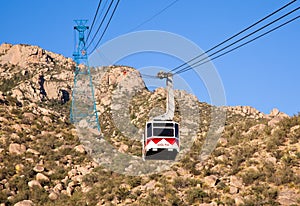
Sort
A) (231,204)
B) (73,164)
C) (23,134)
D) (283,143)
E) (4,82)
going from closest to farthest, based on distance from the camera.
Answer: (231,204), (283,143), (73,164), (23,134), (4,82)

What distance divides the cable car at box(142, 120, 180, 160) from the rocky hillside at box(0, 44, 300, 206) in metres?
7.80

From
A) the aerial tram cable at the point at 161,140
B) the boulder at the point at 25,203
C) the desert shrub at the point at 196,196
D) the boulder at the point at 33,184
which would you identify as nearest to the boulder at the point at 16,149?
the boulder at the point at 33,184

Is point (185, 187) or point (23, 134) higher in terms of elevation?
point (23, 134)

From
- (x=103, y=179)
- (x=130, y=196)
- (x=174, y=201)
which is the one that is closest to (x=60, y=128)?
(x=103, y=179)

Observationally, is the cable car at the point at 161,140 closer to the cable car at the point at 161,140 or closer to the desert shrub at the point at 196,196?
the cable car at the point at 161,140

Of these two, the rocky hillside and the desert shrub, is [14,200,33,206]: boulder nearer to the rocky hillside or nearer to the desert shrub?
the rocky hillside

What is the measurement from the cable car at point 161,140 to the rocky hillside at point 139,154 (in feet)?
25.6

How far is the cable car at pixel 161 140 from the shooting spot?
1332 inches

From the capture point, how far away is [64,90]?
10488 cm

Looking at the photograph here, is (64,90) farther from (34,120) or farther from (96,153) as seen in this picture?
(96,153)

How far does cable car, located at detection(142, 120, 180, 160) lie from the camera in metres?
33.8

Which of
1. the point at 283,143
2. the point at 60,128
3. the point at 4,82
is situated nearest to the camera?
the point at 283,143

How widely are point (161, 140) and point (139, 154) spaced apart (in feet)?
85.7

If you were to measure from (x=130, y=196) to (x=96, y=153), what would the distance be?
60.2 ft
